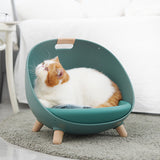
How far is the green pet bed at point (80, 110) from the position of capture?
1137 millimetres

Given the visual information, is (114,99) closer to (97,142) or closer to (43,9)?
(97,142)

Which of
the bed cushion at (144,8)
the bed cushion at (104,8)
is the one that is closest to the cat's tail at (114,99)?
the bed cushion at (144,8)

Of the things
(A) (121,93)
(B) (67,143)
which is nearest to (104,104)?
(A) (121,93)

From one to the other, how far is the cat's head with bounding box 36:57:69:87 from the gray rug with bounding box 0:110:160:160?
0.26 m

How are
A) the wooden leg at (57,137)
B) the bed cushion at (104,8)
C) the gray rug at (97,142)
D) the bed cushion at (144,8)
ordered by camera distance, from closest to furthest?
the gray rug at (97,142) < the wooden leg at (57,137) < the bed cushion at (144,8) < the bed cushion at (104,8)

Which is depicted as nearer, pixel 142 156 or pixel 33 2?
pixel 142 156

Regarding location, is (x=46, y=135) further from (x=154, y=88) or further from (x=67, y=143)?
(x=154, y=88)

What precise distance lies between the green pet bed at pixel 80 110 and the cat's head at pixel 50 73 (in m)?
0.06

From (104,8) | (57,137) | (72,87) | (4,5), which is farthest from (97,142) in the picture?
(104,8)

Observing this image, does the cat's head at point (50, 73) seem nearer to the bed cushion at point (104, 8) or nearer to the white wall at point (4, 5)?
the white wall at point (4, 5)

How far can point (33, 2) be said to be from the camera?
239 cm

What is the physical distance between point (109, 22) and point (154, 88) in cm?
53

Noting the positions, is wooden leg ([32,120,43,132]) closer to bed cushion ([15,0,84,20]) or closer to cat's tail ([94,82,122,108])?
cat's tail ([94,82,122,108])

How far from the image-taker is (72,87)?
1354 millimetres
